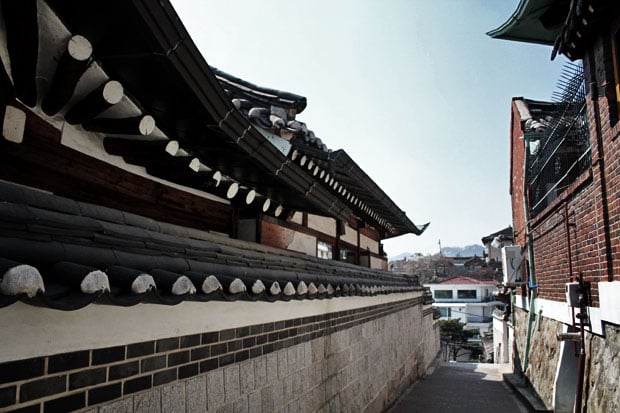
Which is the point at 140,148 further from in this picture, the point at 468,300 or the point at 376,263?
the point at 468,300

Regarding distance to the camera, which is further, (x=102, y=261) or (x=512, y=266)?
(x=512, y=266)

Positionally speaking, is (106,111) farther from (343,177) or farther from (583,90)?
(583,90)

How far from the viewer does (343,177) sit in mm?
9352

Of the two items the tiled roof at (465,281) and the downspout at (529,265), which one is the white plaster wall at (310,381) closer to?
the downspout at (529,265)

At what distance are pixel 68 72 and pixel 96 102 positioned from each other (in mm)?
409

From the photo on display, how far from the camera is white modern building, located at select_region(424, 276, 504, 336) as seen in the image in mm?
57250

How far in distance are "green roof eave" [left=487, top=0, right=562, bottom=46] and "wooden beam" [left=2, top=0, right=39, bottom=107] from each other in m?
6.49

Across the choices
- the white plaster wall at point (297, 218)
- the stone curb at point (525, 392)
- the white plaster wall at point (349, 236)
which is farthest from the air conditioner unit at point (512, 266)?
the white plaster wall at point (297, 218)

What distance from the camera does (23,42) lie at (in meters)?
2.74

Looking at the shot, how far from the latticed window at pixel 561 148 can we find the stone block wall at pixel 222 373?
186 inches

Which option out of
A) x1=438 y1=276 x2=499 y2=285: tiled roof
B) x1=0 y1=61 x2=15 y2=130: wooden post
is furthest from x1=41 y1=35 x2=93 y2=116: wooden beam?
x1=438 y1=276 x2=499 y2=285: tiled roof

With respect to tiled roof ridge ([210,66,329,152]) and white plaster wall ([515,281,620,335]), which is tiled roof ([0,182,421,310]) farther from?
white plaster wall ([515,281,620,335])

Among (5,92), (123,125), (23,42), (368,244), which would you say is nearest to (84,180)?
(123,125)

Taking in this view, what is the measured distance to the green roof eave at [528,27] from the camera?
6.92 m
